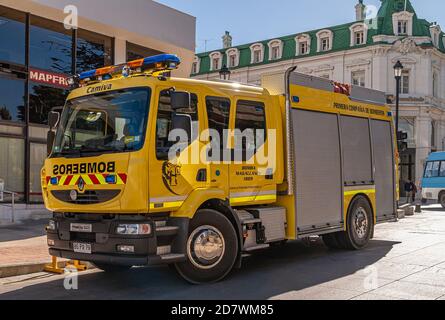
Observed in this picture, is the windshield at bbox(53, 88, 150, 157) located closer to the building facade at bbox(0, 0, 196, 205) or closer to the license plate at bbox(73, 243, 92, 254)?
the license plate at bbox(73, 243, 92, 254)

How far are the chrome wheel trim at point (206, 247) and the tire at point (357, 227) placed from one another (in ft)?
12.4

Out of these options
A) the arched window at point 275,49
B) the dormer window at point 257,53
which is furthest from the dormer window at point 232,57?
the arched window at point 275,49

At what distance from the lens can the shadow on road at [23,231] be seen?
38.9ft

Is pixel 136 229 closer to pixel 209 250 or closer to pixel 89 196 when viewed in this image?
pixel 89 196

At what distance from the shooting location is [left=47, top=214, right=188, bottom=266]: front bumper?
664cm

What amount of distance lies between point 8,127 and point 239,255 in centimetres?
996

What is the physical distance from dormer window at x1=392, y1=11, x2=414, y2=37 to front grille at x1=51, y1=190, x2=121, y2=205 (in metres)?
38.3

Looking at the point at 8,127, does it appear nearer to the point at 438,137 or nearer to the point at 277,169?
the point at 277,169

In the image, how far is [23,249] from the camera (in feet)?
33.3

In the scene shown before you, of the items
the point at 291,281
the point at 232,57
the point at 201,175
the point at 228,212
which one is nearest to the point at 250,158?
the point at 228,212

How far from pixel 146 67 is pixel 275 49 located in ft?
134

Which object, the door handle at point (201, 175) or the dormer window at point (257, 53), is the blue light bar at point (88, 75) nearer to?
the door handle at point (201, 175)

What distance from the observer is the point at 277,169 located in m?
8.73

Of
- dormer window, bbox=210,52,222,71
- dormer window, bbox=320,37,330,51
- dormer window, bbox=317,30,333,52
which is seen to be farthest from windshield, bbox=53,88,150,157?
dormer window, bbox=210,52,222,71
